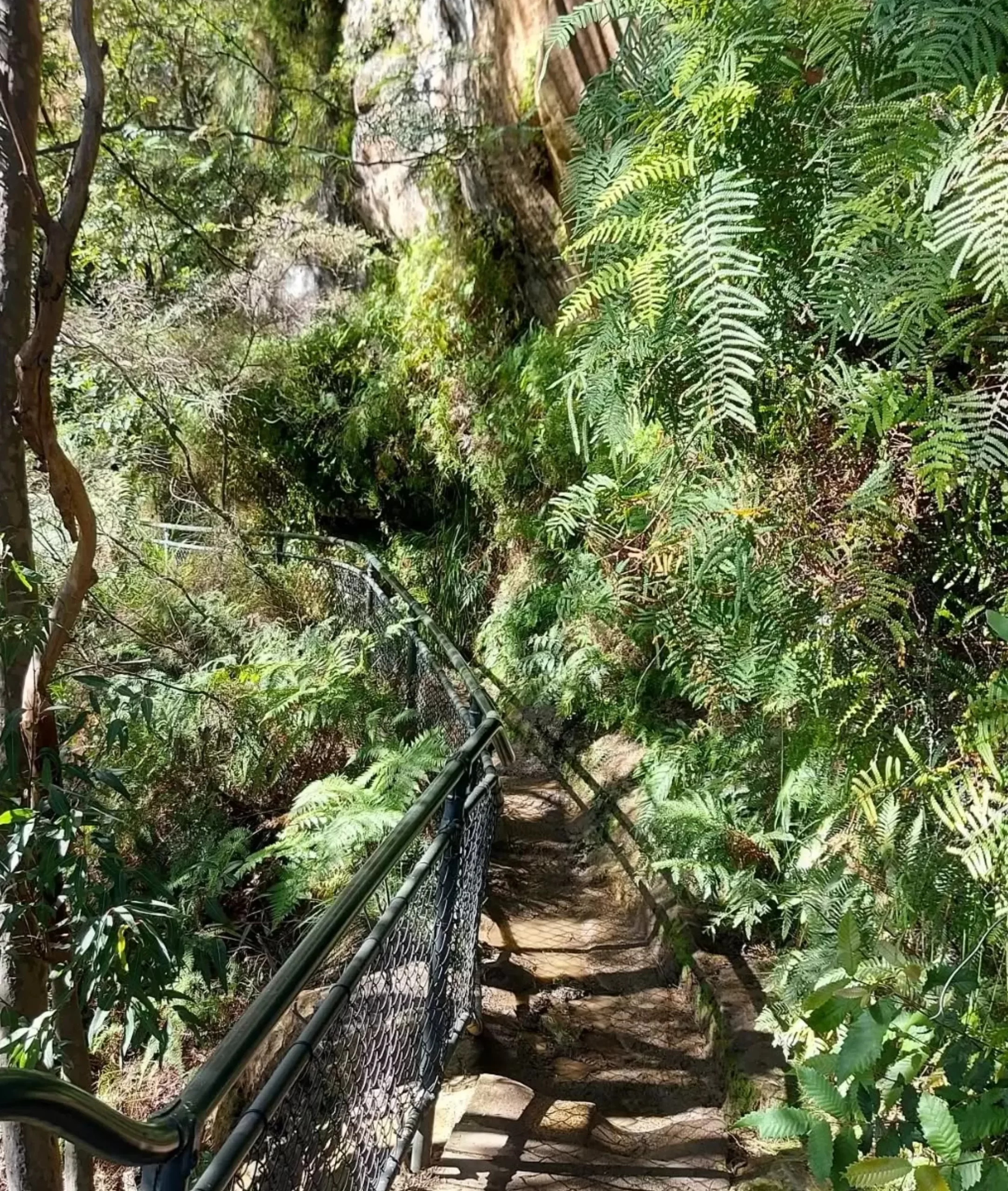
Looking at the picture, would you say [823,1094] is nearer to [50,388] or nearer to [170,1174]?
[170,1174]

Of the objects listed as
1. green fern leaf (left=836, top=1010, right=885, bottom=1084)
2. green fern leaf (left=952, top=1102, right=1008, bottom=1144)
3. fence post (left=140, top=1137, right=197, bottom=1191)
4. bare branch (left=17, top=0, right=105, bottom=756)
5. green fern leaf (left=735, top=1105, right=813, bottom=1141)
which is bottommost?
green fern leaf (left=952, top=1102, right=1008, bottom=1144)

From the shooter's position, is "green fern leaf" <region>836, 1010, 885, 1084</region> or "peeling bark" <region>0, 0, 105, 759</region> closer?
"green fern leaf" <region>836, 1010, 885, 1084</region>

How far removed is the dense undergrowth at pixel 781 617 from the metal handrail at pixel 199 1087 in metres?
0.72

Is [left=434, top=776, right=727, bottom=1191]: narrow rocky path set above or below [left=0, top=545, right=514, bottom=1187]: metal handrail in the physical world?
below

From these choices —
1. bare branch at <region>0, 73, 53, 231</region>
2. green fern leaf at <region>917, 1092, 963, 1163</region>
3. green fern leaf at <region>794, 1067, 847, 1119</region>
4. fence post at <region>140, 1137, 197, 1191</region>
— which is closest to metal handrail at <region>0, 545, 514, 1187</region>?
fence post at <region>140, 1137, 197, 1191</region>

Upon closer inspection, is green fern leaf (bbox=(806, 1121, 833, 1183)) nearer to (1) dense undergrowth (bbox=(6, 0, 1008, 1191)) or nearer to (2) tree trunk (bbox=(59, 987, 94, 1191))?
(1) dense undergrowth (bbox=(6, 0, 1008, 1191))

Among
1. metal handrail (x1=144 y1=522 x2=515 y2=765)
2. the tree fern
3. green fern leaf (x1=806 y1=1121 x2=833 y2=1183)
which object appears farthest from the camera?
metal handrail (x1=144 y1=522 x2=515 y2=765)

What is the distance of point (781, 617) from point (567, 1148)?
1.74 meters

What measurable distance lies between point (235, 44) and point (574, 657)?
18.5 ft

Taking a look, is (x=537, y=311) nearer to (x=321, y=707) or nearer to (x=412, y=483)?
(x=412, y=483)

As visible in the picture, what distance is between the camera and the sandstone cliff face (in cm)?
573

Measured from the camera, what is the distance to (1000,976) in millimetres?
2254

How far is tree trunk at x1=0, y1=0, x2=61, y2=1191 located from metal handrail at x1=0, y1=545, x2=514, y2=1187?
1375 mm

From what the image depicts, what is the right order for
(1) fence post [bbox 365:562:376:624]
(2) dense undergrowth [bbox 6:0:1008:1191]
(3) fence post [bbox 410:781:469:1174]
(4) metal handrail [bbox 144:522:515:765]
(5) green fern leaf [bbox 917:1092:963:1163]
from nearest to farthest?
1. (5) green fern leaf [bbox 917:1092:963:1163]
2. (2) dense undergrowth [bbox 6:0:1008:1191]
3. (3) fence post [bbox 410:781:469:1174]
4. (4) metal handrail [bbox 144:522:515:765]
5. (1) fence post [bbox 365:562:376:624]
